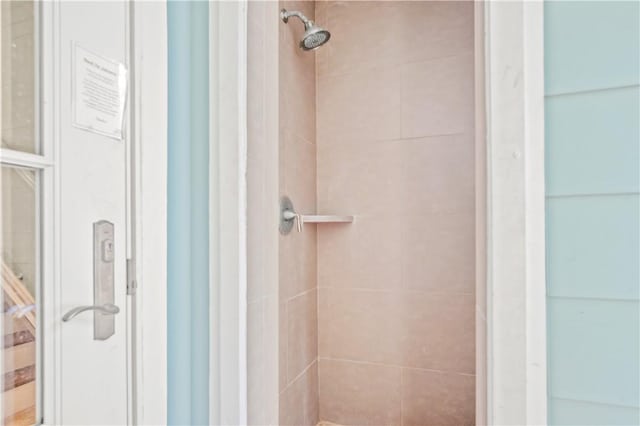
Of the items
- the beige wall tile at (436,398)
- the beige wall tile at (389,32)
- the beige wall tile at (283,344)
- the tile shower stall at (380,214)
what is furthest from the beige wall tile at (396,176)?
the beige wall tile at (436,398)

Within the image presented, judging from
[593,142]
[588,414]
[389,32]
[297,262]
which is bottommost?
[588,414]

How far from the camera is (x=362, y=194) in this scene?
75.1 inches

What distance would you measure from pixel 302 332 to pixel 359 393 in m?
0.45

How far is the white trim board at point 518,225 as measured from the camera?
619 millimetres

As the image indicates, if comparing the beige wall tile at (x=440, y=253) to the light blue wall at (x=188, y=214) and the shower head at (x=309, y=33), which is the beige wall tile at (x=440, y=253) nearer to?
the shower head at (x=309, y=33)

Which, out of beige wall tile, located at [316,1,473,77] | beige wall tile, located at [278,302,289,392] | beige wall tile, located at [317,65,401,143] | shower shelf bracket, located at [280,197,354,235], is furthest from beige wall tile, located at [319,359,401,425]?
beige wall tile, located at [316,1,473,77]

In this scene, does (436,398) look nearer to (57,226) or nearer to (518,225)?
(518,225)

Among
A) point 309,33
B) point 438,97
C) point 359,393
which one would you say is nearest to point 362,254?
point 359,393

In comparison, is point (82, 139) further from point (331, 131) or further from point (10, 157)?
point (331, 131)

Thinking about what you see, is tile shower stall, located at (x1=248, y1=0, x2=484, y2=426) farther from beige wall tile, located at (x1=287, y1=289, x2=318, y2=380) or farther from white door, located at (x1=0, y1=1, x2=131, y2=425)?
white door, located at (x1=0, y1=1, x2=131, y2=425)

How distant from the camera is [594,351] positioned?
0.60 metres

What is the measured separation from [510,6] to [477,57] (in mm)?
100

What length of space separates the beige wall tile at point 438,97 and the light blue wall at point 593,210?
115cm

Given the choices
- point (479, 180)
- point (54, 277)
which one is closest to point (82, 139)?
point (54, 277)
